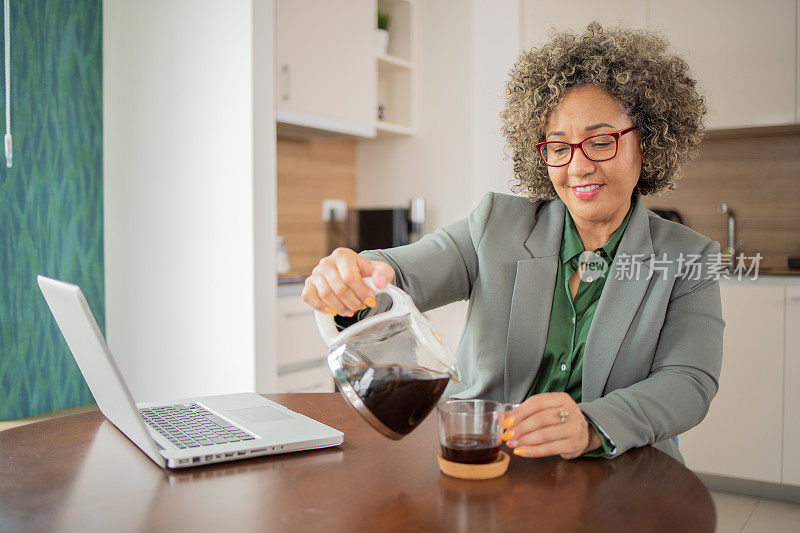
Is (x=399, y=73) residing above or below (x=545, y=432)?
above

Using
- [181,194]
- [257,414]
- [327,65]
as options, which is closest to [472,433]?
[257,414]

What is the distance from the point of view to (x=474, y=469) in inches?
35.3

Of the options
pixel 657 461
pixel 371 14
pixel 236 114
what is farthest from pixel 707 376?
pixel 371 14

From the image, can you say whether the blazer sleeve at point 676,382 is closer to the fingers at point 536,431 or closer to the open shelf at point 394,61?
the fingers at point 536,431

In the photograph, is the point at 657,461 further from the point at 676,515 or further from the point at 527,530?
the point at 527,530

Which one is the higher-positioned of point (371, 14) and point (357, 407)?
point (371, 14)

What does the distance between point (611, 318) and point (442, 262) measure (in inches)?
14.4

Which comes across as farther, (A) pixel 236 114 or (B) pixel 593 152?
(A) pixel 236 114

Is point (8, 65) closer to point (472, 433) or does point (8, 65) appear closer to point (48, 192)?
point (48, 192)

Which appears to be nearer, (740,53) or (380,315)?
(380,315)

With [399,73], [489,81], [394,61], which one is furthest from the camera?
[399,73]

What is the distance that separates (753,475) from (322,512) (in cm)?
282

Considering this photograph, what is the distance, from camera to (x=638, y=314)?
1355 millimetres

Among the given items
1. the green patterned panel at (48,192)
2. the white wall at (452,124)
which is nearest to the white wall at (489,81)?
the white wall at (452,124)
